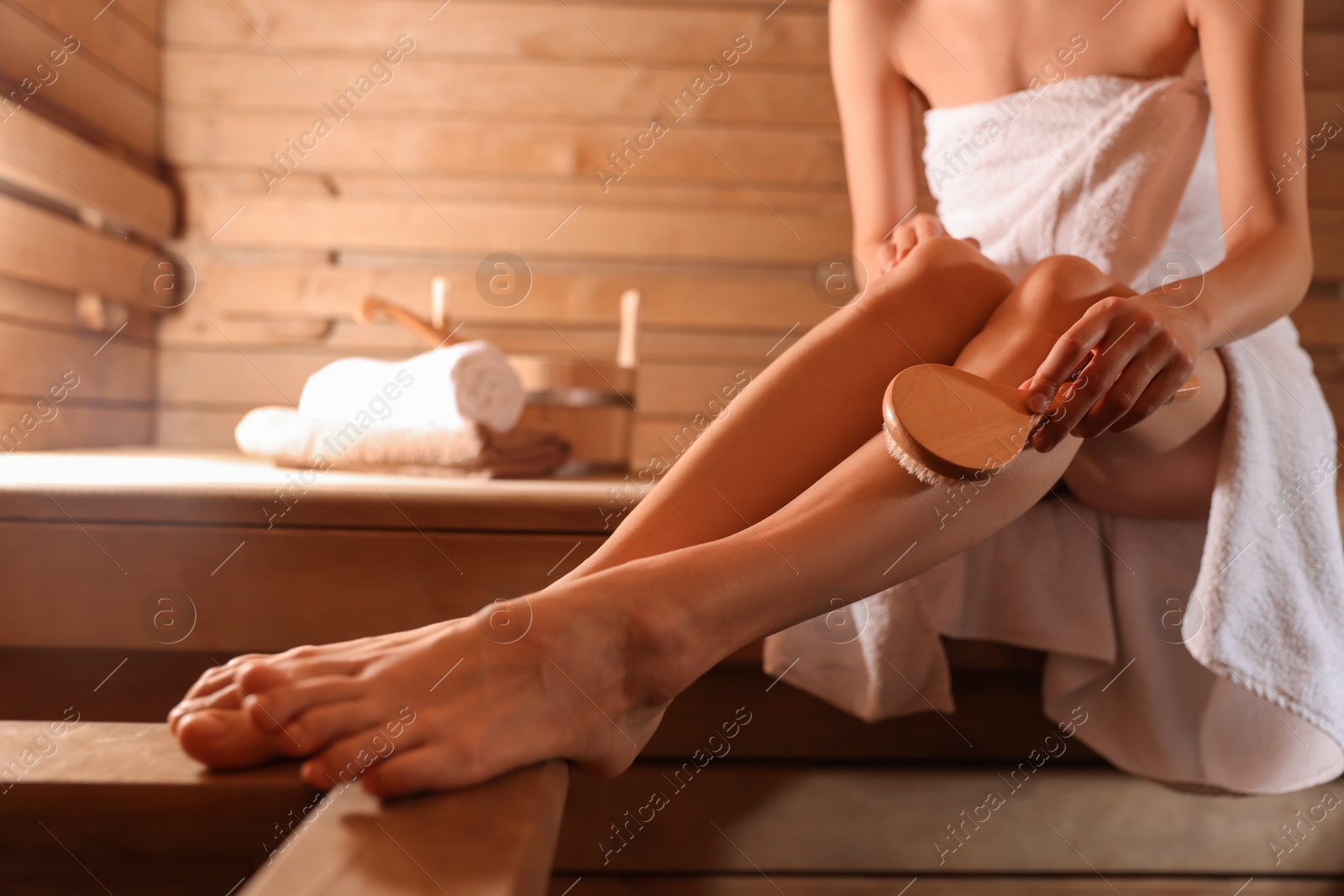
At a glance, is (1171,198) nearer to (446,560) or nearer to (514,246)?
(446,560)

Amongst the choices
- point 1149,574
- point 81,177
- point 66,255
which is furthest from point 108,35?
point 1149,574

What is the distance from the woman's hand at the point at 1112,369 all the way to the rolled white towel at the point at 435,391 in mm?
734

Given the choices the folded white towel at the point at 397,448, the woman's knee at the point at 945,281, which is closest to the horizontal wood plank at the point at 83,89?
the folded white towel at the point at 397,448

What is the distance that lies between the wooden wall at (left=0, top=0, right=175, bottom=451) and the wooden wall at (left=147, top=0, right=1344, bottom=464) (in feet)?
0.24

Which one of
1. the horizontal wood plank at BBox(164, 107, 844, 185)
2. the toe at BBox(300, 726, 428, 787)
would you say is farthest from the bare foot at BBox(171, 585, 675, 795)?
the horizontal wood plank at BBox(164, 107, 844, 185)

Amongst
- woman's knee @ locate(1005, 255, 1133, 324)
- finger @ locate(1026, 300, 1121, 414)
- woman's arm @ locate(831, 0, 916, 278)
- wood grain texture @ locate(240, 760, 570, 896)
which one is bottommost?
wood grain texture @ locate(240, 760, 570, 896)

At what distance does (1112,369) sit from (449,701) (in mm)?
464

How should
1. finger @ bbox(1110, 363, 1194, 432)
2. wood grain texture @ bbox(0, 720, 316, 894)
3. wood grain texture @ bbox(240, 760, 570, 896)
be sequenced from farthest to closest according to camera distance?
finger @ bbox(1110, 363, 1194, 432) → wood grain texture @ bbox(0, 720, 316, 894) → wood grain texture @ bbox(240, 760, 570, 896)

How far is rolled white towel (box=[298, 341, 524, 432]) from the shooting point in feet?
3.91

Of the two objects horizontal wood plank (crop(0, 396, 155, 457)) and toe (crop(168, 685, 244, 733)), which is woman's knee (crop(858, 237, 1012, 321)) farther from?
horizontal wood plank (crop(0, 396, 155, 457))

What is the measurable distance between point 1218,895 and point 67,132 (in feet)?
5.89

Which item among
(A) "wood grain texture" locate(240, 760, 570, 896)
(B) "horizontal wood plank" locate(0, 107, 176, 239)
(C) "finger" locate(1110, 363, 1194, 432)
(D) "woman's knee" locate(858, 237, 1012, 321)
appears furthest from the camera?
(B) "horizontal wood plank" locate(0, 107, 176, 239)

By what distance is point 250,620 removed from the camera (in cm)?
96

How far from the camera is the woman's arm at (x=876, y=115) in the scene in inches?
47.1
